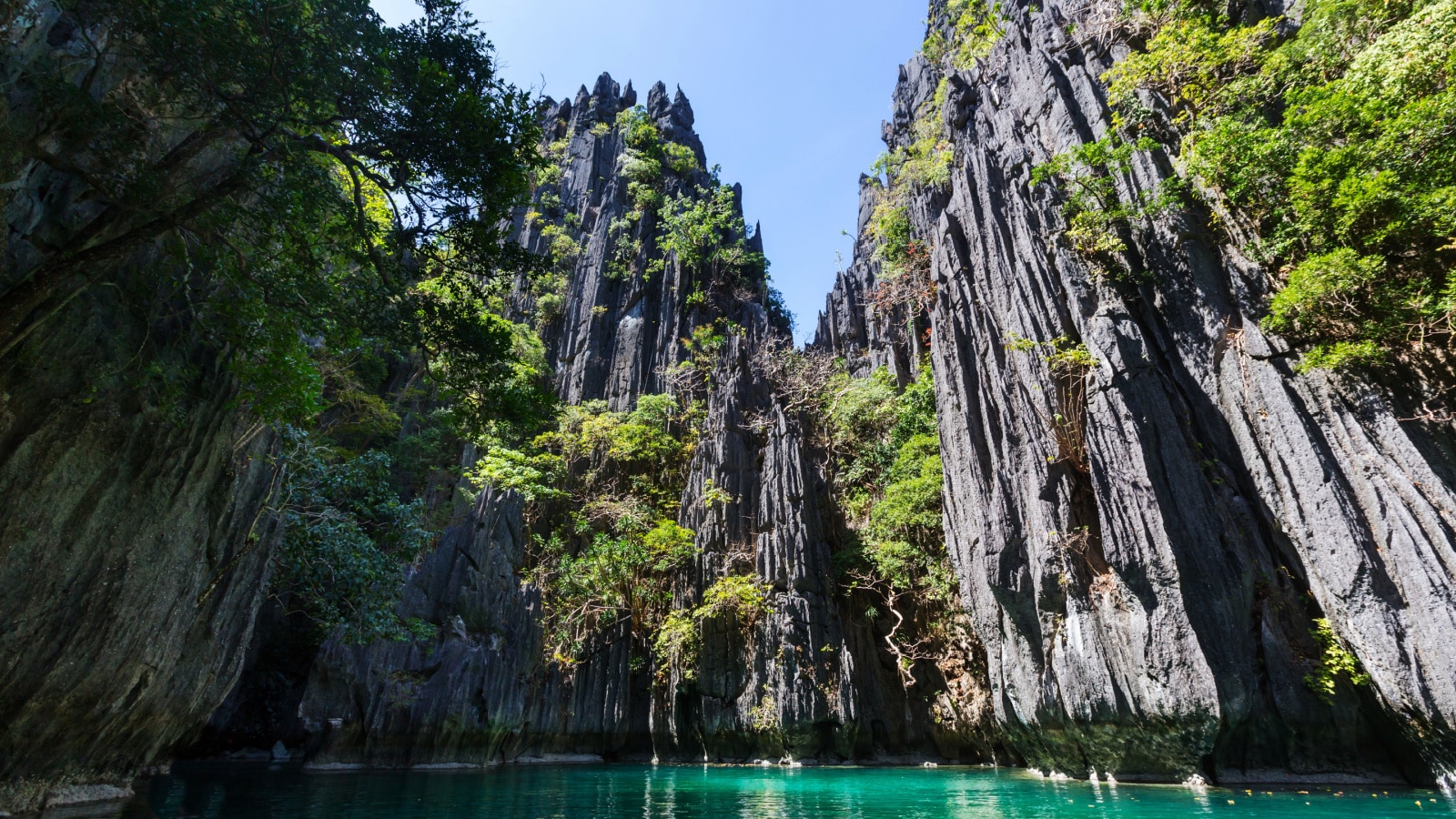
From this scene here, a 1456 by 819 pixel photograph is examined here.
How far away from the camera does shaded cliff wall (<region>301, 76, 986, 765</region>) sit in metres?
17.0

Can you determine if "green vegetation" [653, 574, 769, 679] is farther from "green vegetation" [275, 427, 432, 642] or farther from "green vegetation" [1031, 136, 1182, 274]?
"green vegetation" [1031, 136, 1182, 274]

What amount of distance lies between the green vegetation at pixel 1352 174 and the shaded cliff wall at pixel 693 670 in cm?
1252

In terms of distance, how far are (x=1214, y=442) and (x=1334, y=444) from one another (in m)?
2.07

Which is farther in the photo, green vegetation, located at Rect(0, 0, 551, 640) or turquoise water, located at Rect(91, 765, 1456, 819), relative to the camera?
turquoise water, located at Rect(91, 765, 1456, 819)

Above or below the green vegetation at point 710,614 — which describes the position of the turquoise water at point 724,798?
below

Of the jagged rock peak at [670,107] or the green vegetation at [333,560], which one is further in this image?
the jagged rock peak at [670,107]

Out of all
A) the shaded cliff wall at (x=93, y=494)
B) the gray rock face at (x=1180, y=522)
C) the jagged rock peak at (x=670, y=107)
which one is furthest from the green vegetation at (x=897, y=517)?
the jagged rock peak at (x=670, y=107)

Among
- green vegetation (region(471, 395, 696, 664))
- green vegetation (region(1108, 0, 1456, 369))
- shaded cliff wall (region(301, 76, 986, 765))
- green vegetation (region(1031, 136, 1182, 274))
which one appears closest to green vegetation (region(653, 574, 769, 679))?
shaded cliff wall (region(301, 76, 986, 765))

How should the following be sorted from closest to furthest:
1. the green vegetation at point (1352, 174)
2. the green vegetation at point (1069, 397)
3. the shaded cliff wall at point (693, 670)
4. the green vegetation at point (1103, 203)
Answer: the green vegetation at point (1352, 174) < the green vegetation at point (1069, 397) < the green vegetation at point (1103, 203) < the shaded cliff wall at point (693, 670)

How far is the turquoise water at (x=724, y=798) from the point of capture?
30.3 ft

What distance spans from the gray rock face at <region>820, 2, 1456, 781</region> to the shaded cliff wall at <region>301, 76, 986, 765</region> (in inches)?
188

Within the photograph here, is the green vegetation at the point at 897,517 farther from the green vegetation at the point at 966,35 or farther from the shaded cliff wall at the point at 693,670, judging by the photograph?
the green vegetation at the point at 966,35

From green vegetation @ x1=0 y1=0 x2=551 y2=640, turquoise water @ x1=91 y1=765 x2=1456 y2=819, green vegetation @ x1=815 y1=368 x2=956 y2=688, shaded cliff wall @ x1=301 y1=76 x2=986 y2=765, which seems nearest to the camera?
green vegetation @ x1=0 y1=0 x2=551 y2=640

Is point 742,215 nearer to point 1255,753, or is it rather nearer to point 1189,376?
point 1189,376
